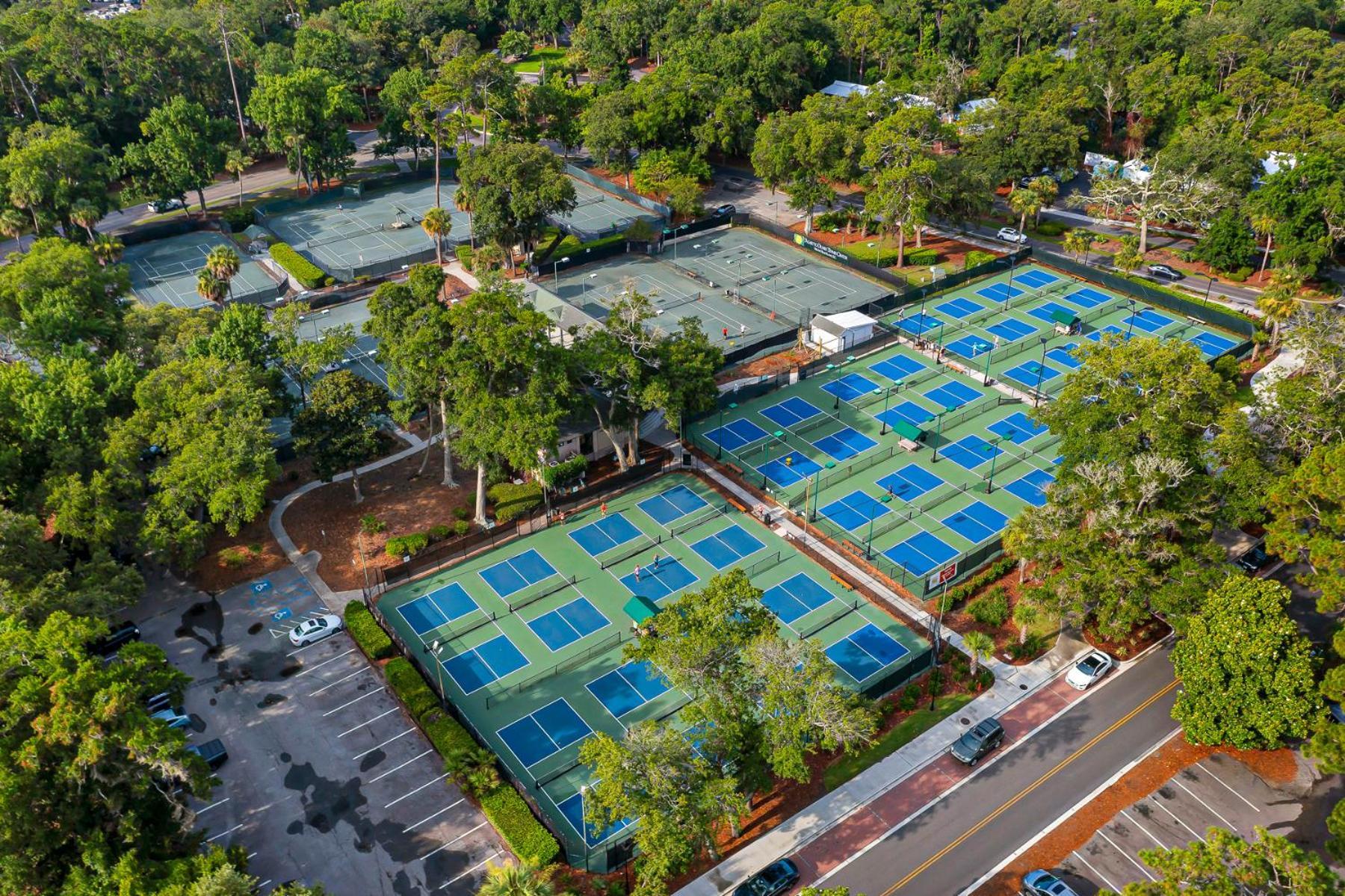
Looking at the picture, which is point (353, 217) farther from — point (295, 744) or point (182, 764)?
point (182, 764)

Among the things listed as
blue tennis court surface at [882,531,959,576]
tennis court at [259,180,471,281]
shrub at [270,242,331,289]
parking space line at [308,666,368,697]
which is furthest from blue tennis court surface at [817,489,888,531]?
shrub at [270,242,331,289]

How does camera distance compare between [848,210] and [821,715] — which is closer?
[821,715]

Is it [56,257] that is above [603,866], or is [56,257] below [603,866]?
above

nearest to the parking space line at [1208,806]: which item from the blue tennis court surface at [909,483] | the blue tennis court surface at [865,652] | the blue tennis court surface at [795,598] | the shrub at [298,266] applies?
the blue tennis court surface at [865,652]

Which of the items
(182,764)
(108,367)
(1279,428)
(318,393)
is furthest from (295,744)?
(1279,428)

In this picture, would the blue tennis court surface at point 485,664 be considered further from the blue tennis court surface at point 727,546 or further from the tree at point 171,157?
the tree at point 171,157

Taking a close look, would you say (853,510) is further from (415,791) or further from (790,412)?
(415,791)

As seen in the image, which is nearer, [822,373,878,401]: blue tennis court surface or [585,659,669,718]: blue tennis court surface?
[585,659,669,718]: blue tennis court surface

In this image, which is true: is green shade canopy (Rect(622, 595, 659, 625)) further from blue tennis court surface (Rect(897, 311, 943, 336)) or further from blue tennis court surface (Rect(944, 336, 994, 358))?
blue tennis court surface (Rect(897, 311, 943, 336))
